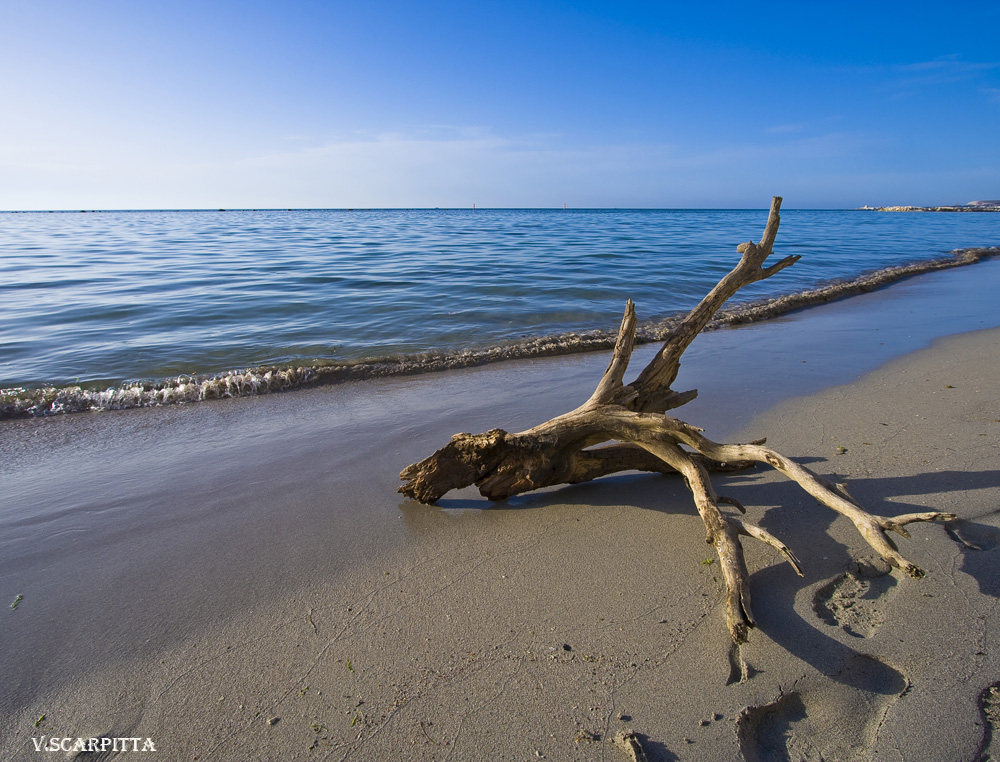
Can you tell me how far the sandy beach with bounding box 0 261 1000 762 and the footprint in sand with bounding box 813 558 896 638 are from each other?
0.04 ft

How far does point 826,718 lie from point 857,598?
2.62ft

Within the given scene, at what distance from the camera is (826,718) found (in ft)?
6.42

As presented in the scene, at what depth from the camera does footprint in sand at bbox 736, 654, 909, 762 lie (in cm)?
184

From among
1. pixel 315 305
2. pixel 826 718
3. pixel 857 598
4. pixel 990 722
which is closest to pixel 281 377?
pixel 315 305

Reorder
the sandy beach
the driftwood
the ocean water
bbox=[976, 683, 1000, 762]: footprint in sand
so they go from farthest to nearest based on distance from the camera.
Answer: the ocean water, the driftwood, the sandy beach, bbox=[976, 683, 1000, 762]: footprint in sand

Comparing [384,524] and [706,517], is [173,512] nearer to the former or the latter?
[384,524]

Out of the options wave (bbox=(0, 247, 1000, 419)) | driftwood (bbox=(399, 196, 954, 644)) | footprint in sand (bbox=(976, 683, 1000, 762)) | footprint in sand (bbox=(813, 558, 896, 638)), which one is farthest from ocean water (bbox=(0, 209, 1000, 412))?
footprint in sand (bbox=(976, 683, 1000, 762))

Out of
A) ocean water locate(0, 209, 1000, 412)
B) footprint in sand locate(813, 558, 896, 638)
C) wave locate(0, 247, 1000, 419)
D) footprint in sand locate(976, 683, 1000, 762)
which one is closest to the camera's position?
footprint in sand locate(976, 683, 1000, 762)

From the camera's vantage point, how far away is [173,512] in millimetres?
3514

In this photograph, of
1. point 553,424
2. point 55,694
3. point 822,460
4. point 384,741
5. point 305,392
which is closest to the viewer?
point 384,741

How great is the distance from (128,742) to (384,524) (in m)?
1.56

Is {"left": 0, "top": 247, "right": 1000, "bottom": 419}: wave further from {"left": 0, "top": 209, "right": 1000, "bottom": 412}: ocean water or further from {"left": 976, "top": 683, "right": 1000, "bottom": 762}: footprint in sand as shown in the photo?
{"left": 976, "top": 683, "right": 1000, "bottom": 762}: footprint in sand

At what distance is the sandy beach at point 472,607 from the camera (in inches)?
77.2

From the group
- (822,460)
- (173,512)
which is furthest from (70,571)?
(822,460)
